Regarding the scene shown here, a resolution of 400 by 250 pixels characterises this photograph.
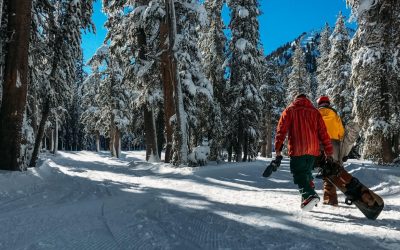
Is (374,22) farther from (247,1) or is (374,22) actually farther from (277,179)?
(247,1)

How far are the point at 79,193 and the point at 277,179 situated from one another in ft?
21.0

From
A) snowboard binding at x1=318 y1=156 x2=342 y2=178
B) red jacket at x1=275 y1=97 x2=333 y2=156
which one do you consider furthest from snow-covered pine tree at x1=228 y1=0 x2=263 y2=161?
red jacket at x1=275 y1=97 x2=333 y2=156

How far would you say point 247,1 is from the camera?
2809cm

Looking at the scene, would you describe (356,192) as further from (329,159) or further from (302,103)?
(302,103)

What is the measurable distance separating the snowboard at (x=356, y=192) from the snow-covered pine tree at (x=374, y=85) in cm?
1243

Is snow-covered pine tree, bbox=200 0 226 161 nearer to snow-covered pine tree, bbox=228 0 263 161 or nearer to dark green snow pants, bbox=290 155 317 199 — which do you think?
snow-covered pine tree, bbox=228 0 263 161

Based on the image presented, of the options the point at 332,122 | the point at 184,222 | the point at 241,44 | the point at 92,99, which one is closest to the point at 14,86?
the point at 184,222

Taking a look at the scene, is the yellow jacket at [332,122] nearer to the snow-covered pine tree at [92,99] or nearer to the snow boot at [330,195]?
the snow boot at [330,195]

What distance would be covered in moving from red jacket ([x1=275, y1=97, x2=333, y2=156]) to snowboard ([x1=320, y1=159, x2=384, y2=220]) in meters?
0.36

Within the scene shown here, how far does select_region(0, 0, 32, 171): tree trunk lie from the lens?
10500 millimetres

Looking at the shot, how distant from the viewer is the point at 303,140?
235 inches

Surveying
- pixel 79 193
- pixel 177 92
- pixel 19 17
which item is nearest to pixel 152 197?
pixel 79 193

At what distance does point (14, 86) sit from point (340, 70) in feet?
102

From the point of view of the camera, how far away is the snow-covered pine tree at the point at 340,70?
35.7m
